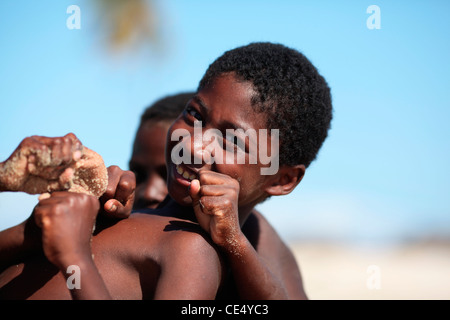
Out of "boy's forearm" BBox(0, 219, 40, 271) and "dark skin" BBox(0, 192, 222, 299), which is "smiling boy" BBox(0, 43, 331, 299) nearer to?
"dark skin" BBox(0, 192, 222, 299)

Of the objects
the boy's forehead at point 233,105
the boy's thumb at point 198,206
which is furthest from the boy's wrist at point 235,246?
the boy's forehead at point 233,105

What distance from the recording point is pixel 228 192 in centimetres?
236

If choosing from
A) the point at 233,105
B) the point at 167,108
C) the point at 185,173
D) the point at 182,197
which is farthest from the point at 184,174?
the point at 167,108

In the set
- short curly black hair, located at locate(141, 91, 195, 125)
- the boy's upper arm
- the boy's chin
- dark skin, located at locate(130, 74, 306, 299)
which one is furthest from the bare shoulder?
the boy's upper arm

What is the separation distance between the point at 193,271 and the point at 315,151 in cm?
133

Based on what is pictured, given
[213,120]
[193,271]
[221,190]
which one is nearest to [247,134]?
[213,120]

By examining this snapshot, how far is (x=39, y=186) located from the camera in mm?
2055

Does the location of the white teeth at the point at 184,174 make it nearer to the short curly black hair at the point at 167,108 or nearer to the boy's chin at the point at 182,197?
the boy's chin at the point at 182,197

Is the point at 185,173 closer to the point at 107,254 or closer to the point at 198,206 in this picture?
the point at 198,206

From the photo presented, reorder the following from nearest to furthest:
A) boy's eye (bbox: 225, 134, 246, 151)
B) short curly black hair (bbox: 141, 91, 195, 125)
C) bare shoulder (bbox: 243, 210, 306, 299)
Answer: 1. boy's eye (bbox: 225, 134, 246, 151)
2. bare shoulder (bbox: 243, 210, 306, 299)
3. short curly black hair (bbox: 141, 91, 195, 125)

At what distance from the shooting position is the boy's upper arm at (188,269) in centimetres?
202

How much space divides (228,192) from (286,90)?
2.44 ft

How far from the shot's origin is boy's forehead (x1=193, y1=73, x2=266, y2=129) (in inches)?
106
